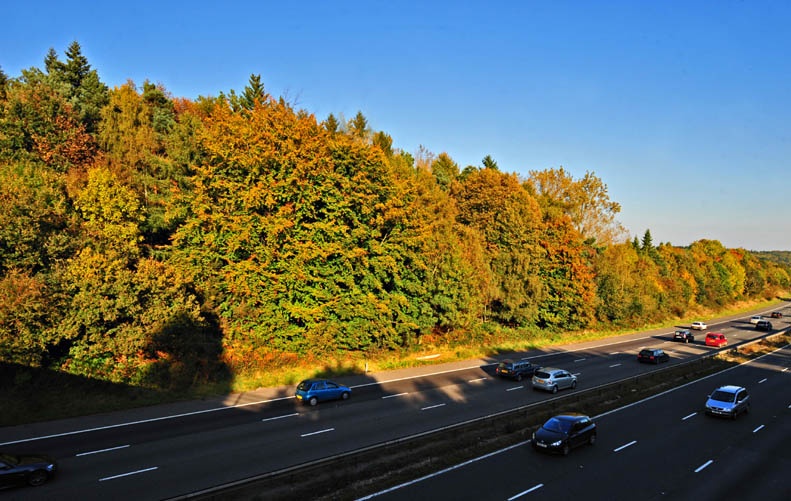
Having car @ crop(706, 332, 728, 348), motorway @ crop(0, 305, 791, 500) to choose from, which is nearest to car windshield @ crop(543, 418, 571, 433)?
motorway @ crop(0, 305, 791, 500)

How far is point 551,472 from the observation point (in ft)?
52.7

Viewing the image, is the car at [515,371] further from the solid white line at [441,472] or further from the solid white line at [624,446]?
the solid white line at [441,472]

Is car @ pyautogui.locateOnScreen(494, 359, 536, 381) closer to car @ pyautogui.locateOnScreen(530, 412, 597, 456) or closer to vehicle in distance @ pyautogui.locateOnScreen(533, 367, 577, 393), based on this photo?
vehicle in distance @ pyautogui.locateOnScreen(533, 367, 577, 393)

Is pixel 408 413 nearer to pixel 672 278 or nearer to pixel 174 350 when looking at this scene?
pixel 174 350

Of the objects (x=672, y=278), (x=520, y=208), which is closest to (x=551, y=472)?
(x=520, y=208)

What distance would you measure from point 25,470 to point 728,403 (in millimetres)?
31130

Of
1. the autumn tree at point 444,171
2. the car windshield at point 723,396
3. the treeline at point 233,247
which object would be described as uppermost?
the autumn tree at point 444,171

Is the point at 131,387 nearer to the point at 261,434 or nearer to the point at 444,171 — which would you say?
the point at 261,434

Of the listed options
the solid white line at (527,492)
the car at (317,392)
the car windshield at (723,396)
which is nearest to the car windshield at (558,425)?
the solid white line at (527,492)

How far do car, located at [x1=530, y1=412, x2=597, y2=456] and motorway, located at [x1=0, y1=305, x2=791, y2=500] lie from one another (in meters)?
0.52

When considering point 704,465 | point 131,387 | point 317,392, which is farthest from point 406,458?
point 131,387

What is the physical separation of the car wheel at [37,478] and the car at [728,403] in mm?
29902

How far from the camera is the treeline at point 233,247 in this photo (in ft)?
77.9

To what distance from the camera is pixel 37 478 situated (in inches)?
558
